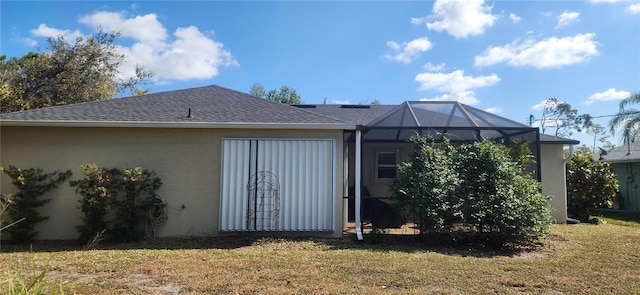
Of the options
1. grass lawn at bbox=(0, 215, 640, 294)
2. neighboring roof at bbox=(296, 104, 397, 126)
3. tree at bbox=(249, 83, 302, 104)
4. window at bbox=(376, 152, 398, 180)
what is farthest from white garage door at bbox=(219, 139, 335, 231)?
tree at bbox=(249, 83, 302, 104)

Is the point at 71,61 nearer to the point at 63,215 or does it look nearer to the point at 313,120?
the point at 63,215

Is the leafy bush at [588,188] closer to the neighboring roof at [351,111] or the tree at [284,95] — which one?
A: the neighboring roof at [351,111]

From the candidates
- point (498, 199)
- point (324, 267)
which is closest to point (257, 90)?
point (498, 199)

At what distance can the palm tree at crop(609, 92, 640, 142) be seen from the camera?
2042cm

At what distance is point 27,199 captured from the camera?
7.32 m

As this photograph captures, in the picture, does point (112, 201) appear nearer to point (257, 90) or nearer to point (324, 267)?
point (324, 267)

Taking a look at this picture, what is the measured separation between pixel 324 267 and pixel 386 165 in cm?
681

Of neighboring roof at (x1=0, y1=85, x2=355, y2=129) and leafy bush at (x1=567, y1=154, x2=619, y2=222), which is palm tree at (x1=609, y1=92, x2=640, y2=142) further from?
neighboring roof at (x1=0, y1=85, x2=355, y2=129)

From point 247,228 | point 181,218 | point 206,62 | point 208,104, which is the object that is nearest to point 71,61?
point 206,62

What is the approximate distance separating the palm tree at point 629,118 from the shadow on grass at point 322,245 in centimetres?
1911

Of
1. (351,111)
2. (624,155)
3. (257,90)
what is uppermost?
(257,90)

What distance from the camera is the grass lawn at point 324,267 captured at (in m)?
4.52

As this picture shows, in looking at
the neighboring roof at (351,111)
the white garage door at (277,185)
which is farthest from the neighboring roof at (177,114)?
the neighboring roof at (351,111)

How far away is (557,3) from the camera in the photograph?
935 cm
